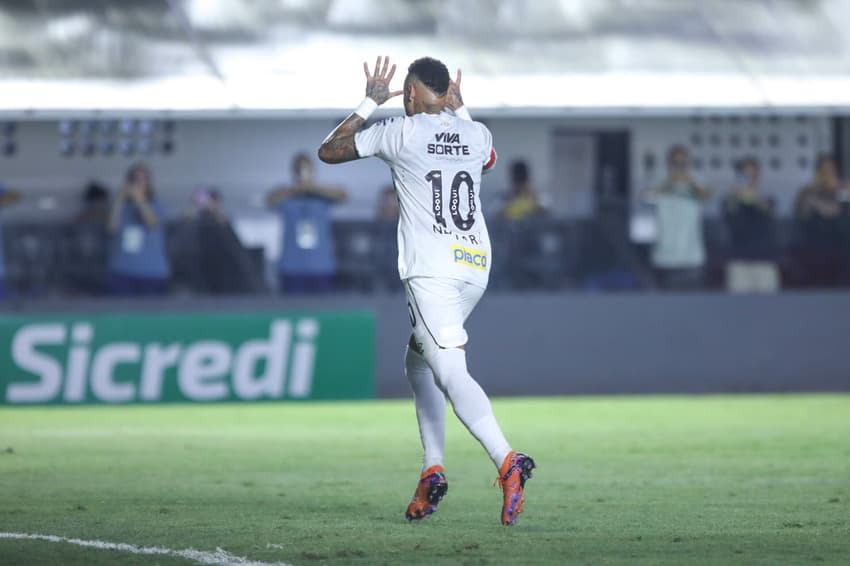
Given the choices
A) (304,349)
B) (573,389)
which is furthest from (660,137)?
(304,349)

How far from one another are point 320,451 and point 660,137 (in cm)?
1080

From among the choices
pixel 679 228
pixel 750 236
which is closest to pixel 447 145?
pixel 679 228

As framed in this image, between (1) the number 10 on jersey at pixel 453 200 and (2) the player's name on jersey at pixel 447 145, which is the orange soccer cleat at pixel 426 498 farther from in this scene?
(2) the player's name on jersey at pixel 447 145

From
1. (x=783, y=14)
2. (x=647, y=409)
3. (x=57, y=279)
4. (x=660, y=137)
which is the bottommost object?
(x=647, y=409)

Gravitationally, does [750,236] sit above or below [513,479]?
above

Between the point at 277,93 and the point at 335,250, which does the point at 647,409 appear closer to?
the point at 335,250

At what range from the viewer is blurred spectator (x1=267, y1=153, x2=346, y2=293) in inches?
664

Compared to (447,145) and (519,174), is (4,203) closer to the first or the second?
(519,174)

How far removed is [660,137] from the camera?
21516mm

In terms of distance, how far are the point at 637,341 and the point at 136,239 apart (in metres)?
5.44

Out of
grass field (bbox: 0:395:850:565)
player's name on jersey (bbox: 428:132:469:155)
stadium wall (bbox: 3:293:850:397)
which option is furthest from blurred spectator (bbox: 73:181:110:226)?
player's name on jersey (bbox: 428:132:469:155)

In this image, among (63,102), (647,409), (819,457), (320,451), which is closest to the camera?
(819,457)

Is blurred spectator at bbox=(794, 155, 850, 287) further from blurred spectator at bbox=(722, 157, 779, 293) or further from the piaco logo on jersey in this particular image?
the piaco logo on jersey

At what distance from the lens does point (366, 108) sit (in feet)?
25.8
